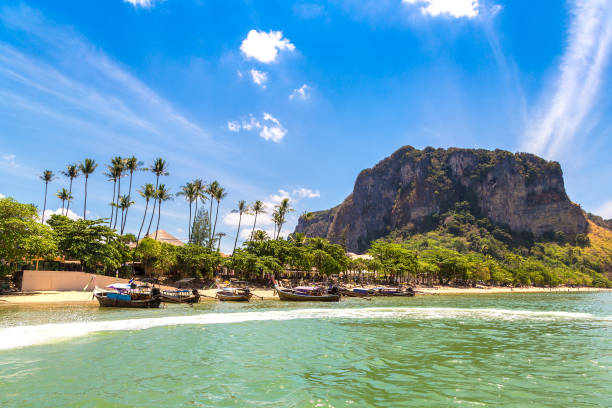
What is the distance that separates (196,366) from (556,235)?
237 metres

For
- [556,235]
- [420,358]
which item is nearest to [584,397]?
[420,358]

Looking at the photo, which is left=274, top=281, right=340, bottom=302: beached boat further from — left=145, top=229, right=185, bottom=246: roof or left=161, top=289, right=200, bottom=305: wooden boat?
left=145, top=229, right=185, bottom=246: roof

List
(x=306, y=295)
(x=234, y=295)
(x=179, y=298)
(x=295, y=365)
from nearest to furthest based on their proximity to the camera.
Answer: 1. (x=295, y=365)
2. (x=179, y=298)
3. (x=234, y=295)
4. (x=306, y=295)

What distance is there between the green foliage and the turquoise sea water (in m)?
11.5

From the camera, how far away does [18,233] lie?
31344 mm

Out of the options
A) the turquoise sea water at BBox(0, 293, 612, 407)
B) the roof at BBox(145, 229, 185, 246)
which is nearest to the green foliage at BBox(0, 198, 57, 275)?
the turquoise sea water at BBox(0, 293, 612, 407)

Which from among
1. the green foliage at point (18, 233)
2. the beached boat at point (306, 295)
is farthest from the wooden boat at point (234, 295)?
the green foliage at point (18, 233)

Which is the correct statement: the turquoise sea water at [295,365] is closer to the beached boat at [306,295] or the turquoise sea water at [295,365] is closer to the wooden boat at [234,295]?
the wooden boat at [234,295]

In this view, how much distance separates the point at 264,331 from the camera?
66.2 ft

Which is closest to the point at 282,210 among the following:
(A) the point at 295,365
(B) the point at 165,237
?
(B) the point at 165,237

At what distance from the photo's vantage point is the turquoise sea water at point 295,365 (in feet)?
29.9

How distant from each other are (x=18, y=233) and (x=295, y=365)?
32.6m

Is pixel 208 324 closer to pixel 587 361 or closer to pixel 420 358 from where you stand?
pixel 420 358

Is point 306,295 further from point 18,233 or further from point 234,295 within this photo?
point 18,233
